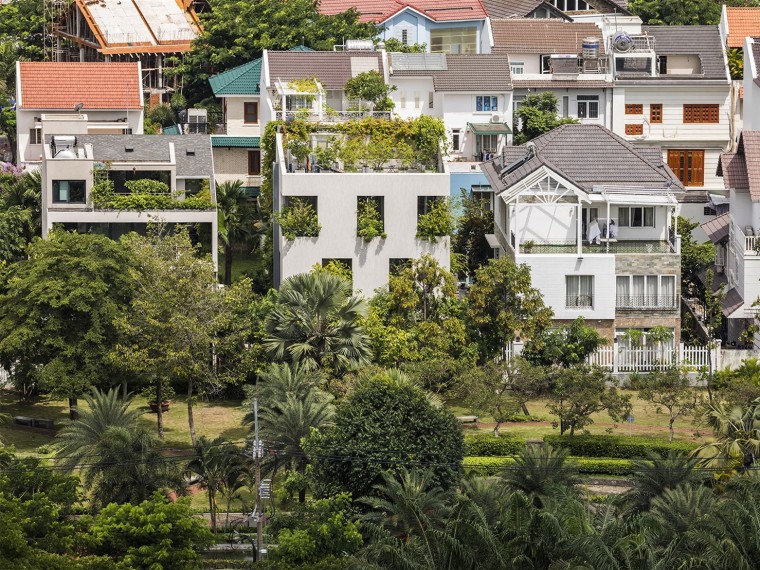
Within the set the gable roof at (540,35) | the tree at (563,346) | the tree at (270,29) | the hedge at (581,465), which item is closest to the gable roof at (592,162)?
the tree at (563,346)

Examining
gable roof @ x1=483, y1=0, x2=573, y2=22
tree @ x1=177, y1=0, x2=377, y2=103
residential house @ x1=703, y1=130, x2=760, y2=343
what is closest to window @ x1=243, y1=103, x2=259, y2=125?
tree @ x1=177, y1=0, x2=377, y2=103

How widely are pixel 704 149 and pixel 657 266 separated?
72.9 feet

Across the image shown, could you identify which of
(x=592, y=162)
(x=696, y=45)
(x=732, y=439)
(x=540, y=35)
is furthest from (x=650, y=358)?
(x=540, y=35)

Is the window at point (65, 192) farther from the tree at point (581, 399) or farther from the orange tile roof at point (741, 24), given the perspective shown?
the orange tile roof at point (741, 24)

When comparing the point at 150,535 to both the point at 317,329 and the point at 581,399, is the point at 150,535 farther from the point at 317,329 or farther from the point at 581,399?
the point at 581,399

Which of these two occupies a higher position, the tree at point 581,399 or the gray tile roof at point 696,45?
the gray tile roof at point 696,45

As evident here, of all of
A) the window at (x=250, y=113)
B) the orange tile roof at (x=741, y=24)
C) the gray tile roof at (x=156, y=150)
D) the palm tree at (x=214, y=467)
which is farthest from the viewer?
the orange tile roof at (x=741, y=24)

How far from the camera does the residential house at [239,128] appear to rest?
4124 inches

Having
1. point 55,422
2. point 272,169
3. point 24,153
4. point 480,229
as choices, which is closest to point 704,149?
point 480,229

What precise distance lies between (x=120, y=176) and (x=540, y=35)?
2757 centimetres

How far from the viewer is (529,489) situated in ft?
222

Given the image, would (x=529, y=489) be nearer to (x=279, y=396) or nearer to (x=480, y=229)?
(x=279, y=396)

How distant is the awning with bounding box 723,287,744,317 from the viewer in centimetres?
8650

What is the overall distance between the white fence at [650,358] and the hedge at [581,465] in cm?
902
